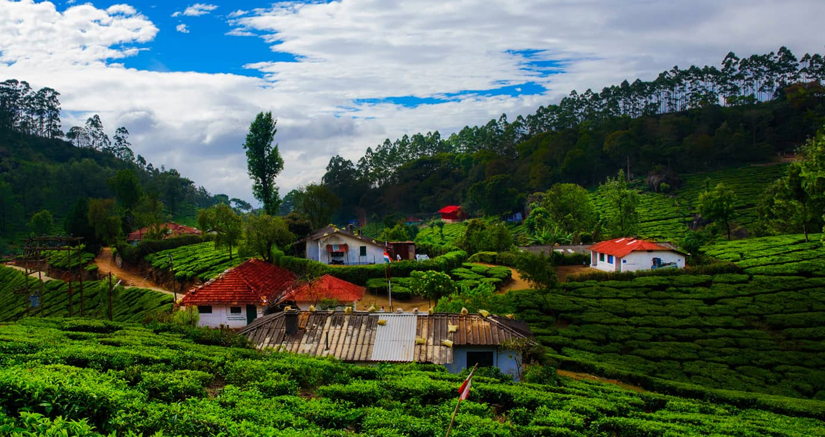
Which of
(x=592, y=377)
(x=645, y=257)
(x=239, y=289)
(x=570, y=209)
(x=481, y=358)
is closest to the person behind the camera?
(x=481, y=358)

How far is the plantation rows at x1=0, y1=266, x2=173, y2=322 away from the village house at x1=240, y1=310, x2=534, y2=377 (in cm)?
1848

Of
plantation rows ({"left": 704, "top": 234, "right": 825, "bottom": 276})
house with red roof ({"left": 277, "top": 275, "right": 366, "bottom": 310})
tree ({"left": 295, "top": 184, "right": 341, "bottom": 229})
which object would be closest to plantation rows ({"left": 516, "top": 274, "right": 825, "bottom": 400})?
plantation rows ({"left": 704, "top": 234, "right": 825, "bottom": 276})

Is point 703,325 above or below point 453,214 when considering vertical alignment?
below

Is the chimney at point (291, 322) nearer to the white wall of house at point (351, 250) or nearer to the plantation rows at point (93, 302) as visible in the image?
the plantation rows at point (93, 302)

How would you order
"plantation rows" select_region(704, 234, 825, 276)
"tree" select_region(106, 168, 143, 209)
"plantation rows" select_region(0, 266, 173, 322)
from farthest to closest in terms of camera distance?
"tree" select_region(106, 168, 143, 209)
"plantation rows" select_region(0, 266, 173, 322)
"plantation rows" select_region(704, 234, 825, 276)

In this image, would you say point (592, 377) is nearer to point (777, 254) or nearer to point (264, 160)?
point (777, 254)

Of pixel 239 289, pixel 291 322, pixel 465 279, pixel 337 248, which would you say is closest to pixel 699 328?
pixel 465 279

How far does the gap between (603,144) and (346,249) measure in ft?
211

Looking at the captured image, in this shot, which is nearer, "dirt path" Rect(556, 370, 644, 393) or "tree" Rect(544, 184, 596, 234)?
"dirt path" Rect(556, 370, 644, 393)

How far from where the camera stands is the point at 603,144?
94500 millimetres

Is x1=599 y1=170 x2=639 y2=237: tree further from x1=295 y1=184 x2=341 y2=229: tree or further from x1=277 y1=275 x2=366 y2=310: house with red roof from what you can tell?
x1=277 y1=275 x2=366 y2=310: house with red roof

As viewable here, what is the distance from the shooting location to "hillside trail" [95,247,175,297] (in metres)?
46.4

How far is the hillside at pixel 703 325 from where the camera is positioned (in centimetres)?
2323

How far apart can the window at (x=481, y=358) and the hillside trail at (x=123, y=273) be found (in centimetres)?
2915
